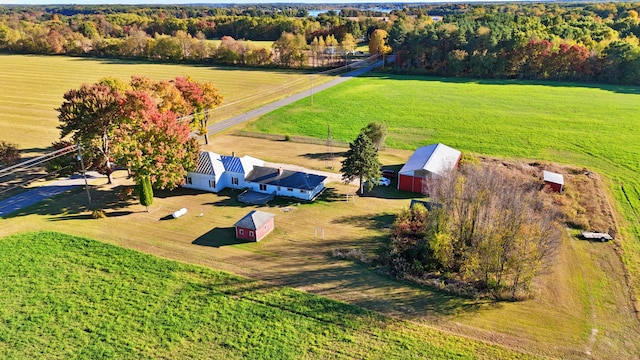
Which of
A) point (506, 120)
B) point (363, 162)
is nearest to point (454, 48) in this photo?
point (506, 120)

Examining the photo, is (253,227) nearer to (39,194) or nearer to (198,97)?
(39,194)

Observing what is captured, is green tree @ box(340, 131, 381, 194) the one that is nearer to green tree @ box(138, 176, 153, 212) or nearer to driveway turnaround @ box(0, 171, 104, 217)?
green tree @ box(138, 176, 153, 212)

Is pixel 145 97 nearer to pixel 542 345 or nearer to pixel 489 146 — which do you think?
pixel 542 345

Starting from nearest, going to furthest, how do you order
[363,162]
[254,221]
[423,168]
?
[254,221], [363,162], [423,168]

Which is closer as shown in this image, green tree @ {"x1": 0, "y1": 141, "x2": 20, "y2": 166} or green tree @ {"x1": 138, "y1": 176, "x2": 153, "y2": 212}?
green tree @ {"x1": 138, "y1": 176, "x2": 153, "y2": 212}

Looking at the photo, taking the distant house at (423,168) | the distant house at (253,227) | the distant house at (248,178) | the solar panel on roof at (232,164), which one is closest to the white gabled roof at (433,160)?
the distant house at (423,168)

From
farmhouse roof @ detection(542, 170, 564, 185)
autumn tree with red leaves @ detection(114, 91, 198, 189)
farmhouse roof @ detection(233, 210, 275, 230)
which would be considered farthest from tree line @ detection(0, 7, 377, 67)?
farmhouse roof @ detection(233, 210, 275, 230)
